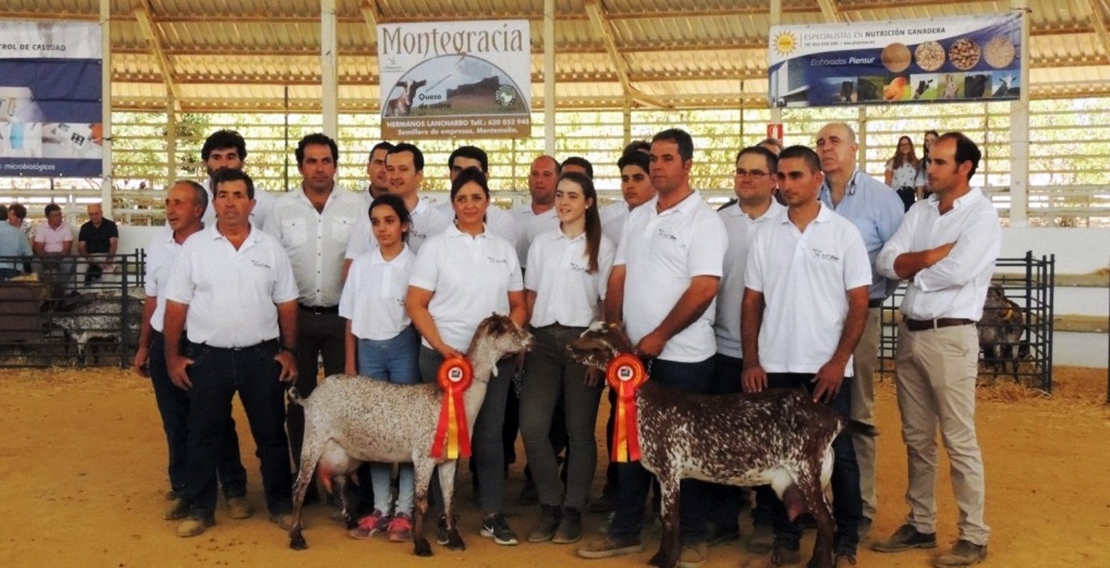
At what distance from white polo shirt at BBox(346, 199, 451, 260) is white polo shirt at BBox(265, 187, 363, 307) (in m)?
0.10

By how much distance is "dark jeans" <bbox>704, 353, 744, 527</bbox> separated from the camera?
6773 millimetres

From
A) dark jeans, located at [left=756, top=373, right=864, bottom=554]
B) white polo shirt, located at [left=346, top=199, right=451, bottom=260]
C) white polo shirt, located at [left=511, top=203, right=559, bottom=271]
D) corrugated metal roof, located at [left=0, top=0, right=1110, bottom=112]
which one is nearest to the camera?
dark jeans, located at [left=756, top=373, right=864, bottom=554]

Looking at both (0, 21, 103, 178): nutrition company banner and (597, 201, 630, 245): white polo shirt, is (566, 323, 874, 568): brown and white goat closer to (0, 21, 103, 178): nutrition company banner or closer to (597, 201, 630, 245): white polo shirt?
(597, 201, 630, 245): white polo shirt

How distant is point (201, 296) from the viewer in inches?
277

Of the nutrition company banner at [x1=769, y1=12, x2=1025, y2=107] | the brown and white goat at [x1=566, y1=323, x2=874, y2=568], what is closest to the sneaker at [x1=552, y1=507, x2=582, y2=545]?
the brown and white goat at [x1=566, y1=323, x2=874, y2=568]

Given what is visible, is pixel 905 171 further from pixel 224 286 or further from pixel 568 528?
pixel 224 286

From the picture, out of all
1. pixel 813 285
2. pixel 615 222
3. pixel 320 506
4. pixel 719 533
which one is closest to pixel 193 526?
pixel 320 506

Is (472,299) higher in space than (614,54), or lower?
lower

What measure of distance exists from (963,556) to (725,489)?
4.17ft

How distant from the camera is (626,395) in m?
6.33

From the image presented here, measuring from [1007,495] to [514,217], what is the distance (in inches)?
143

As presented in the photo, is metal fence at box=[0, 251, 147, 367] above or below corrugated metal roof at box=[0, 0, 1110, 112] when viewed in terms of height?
below

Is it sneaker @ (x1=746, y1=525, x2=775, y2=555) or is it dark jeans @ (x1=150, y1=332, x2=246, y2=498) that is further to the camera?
dark jeans @ (x1=150, y1=332, x2=246, y2=498)

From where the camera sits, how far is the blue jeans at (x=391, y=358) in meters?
6.98
